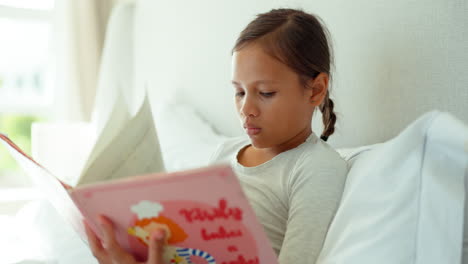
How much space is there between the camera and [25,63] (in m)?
3.00

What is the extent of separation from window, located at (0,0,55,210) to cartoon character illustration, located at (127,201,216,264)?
7.73 feet

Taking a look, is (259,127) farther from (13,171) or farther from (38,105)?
(13,171)

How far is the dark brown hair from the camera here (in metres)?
0.88

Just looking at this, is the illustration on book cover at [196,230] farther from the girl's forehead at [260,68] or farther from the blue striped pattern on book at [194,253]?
the girl's forehead at [260,68]

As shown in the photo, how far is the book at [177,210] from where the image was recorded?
1.85 ft

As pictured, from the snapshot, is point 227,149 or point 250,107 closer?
point 250,107

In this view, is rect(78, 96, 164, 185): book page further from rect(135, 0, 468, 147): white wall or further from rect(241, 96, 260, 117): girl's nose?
rect(135, 0, 468, 147): white wall

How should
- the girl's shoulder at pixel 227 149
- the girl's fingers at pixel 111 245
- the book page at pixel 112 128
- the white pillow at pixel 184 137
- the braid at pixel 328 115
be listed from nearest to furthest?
1. the girl's fingers at pixel 111 245
2. the book page at pixel 112 128
3. the braid at pixel 328 115
4. the girl's shoulder at pixel 227 149
5. the white pillow at pixel 184 137

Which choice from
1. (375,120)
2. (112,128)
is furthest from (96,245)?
(375,120)

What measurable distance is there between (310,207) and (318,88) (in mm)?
245

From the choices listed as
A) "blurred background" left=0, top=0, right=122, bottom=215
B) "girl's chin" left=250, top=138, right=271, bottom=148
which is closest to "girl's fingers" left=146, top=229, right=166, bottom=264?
"girl's chin" left=250, top=138, right=271, bottom=148

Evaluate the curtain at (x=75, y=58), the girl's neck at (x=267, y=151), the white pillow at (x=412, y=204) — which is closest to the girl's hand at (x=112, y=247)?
the white pillow at (x=412, y=204)

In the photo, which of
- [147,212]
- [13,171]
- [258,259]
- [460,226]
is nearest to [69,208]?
[147,212]

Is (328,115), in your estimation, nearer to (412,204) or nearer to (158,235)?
(412,204)
